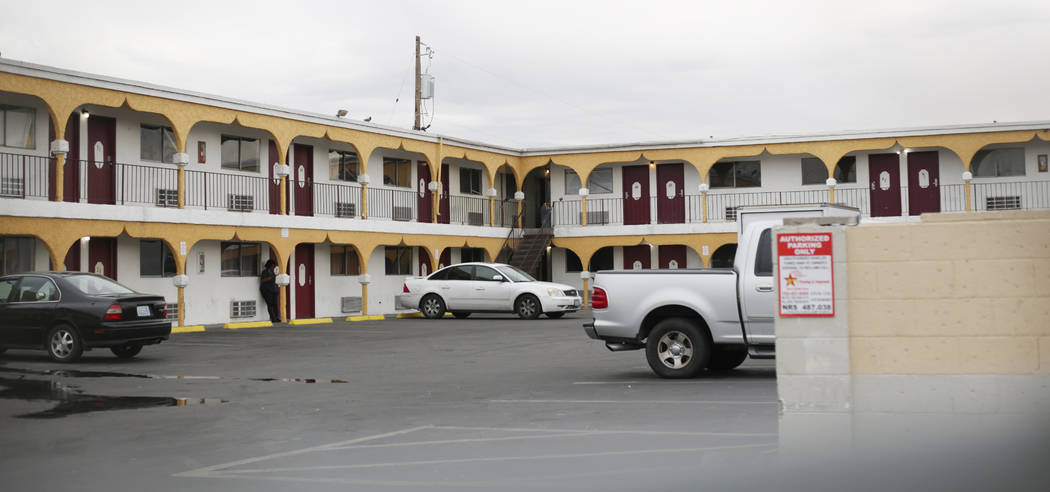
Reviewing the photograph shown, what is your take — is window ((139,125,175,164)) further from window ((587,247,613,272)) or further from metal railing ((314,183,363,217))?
window ((587,247,613,272))

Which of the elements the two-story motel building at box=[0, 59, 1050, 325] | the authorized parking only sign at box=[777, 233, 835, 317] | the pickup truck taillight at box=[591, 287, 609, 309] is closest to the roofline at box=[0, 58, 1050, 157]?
the two-story motel building at box=[0, 59, 1050, 325]

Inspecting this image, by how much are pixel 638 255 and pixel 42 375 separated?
25.5 m

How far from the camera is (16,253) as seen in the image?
2327 cm

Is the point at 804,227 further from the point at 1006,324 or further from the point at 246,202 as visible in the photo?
the point at 246,202

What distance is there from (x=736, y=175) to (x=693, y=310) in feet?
79.9

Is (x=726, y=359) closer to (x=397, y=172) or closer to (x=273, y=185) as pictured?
(x=273, y=185)

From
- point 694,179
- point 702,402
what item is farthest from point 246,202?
point 702,402

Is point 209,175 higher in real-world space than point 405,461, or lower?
higher

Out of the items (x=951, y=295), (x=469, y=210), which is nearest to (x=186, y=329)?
(x=469, y=210)

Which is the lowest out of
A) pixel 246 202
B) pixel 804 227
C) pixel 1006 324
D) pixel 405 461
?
pixel 405 461

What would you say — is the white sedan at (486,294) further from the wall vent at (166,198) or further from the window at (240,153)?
the wall vent at (166,198)

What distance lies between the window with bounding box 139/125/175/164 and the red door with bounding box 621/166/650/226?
54.9 feet

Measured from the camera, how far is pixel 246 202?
28.1 metres

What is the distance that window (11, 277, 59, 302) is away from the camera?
16562 mm
